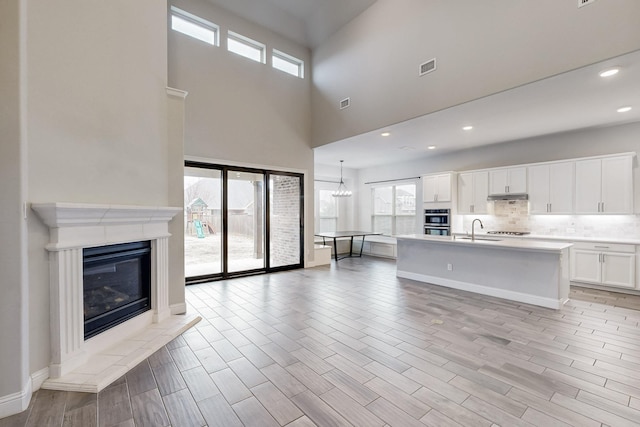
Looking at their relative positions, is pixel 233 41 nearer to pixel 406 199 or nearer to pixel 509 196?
pixel 406 199

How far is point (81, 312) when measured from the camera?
238 centimetres

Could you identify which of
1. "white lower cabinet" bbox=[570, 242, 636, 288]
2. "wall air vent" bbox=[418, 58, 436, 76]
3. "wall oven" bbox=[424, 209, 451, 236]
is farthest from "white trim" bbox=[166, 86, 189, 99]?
"white lower cabinet" bbox=[570, 242, 636, 288]

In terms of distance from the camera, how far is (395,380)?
2.24 m

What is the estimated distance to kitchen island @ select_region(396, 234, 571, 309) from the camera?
3.98 metres

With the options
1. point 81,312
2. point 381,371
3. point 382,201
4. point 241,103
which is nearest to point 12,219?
point 81,312

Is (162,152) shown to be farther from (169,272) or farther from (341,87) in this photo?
(341,87)

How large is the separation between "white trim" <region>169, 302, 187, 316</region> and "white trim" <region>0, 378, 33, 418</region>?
5.50ft

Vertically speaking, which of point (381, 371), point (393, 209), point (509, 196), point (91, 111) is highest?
point (91, 111)

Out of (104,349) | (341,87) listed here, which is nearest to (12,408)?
(104,349)

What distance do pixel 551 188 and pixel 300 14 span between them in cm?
620

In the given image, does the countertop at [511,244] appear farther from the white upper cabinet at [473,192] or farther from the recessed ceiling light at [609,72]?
the recessed ceiling light at [609,72]

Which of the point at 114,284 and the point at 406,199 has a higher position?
the point at 406,199

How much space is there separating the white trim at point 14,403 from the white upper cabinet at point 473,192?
24.7 ft

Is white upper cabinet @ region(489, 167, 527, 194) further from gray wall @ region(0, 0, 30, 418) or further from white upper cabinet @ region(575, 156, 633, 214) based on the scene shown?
gray wall @ region(0, 0, 30, 418)
